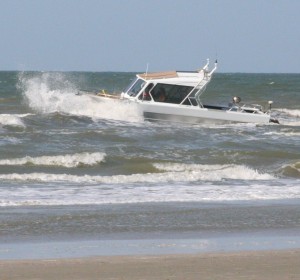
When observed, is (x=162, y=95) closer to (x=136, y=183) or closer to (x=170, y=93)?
(x=170, y=93)

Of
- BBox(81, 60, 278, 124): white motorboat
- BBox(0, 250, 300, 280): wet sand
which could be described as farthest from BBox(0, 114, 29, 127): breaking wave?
BBox(0, 250, 300, 280): wet sand

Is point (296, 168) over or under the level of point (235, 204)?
over

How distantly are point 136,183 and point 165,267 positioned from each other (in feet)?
25.6

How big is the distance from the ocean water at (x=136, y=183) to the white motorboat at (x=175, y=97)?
0.96 feet

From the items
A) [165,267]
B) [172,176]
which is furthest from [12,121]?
[165,267]

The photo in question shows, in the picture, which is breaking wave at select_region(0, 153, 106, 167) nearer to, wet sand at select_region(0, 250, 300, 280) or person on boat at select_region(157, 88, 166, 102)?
person on boat at select_region(157, 88, 166, 102)

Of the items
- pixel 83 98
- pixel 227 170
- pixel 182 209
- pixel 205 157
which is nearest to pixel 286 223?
pixel 182 209

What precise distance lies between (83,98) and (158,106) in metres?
3.28

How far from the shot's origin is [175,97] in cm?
2803

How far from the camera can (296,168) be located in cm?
1928

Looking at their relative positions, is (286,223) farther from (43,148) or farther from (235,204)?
(43,148)

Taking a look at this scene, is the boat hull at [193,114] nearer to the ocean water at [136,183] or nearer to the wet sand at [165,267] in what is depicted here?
the ocean water at [136,183]

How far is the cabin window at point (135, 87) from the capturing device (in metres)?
28.1

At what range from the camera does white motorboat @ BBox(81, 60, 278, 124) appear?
91.0ft
